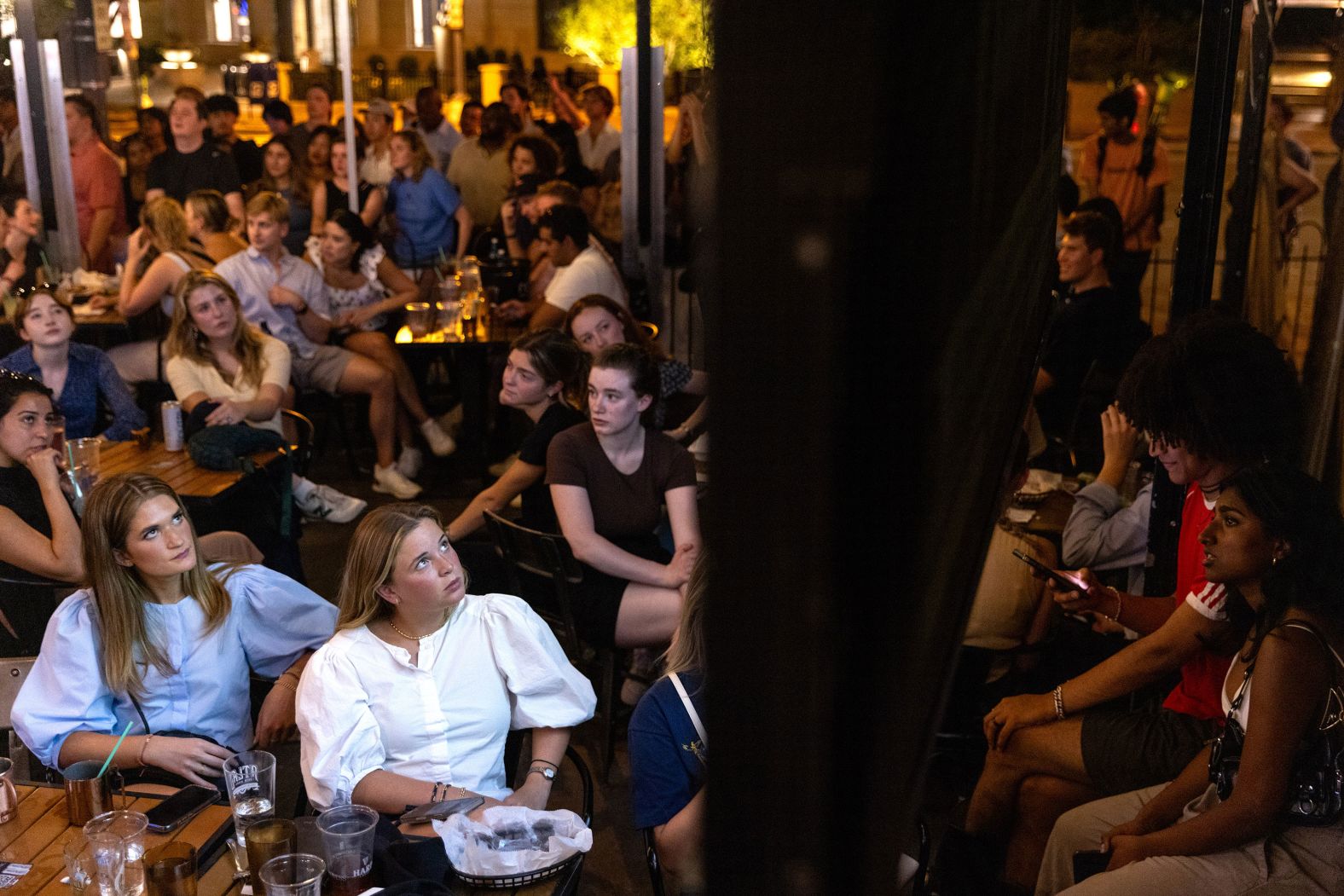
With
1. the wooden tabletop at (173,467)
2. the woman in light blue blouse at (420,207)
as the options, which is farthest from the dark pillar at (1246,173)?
the woman in light blue blouse at (420,207)

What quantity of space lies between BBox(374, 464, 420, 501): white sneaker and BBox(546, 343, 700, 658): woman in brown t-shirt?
8.94ft

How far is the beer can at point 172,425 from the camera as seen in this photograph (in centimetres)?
493

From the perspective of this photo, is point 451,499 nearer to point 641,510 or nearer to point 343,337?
point 343,337

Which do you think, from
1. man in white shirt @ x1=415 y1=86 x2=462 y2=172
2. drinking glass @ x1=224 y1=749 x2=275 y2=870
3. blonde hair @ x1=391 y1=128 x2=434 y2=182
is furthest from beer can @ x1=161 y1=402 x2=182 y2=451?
man in white shirt @ x1=415 y1=86 x2=462 y2=172

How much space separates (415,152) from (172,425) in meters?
3.98

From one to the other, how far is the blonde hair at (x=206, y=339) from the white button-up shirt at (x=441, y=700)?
2973 millimetres

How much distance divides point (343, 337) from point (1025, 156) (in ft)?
22.8

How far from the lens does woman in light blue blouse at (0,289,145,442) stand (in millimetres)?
4957

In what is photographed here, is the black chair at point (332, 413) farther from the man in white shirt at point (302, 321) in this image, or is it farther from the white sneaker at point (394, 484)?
the white sneaker at point (394, 484)

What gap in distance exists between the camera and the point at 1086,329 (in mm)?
5348

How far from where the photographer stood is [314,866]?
2197mm

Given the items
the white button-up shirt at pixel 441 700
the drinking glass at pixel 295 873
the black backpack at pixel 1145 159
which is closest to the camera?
the drinking glass at pixel 295 873

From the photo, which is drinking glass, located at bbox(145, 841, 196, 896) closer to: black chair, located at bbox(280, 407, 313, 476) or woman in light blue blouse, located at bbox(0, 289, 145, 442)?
woman in light blue blouse, located at bbox(0, 289, 145, 442)

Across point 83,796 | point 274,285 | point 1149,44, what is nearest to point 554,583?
point 83,796
